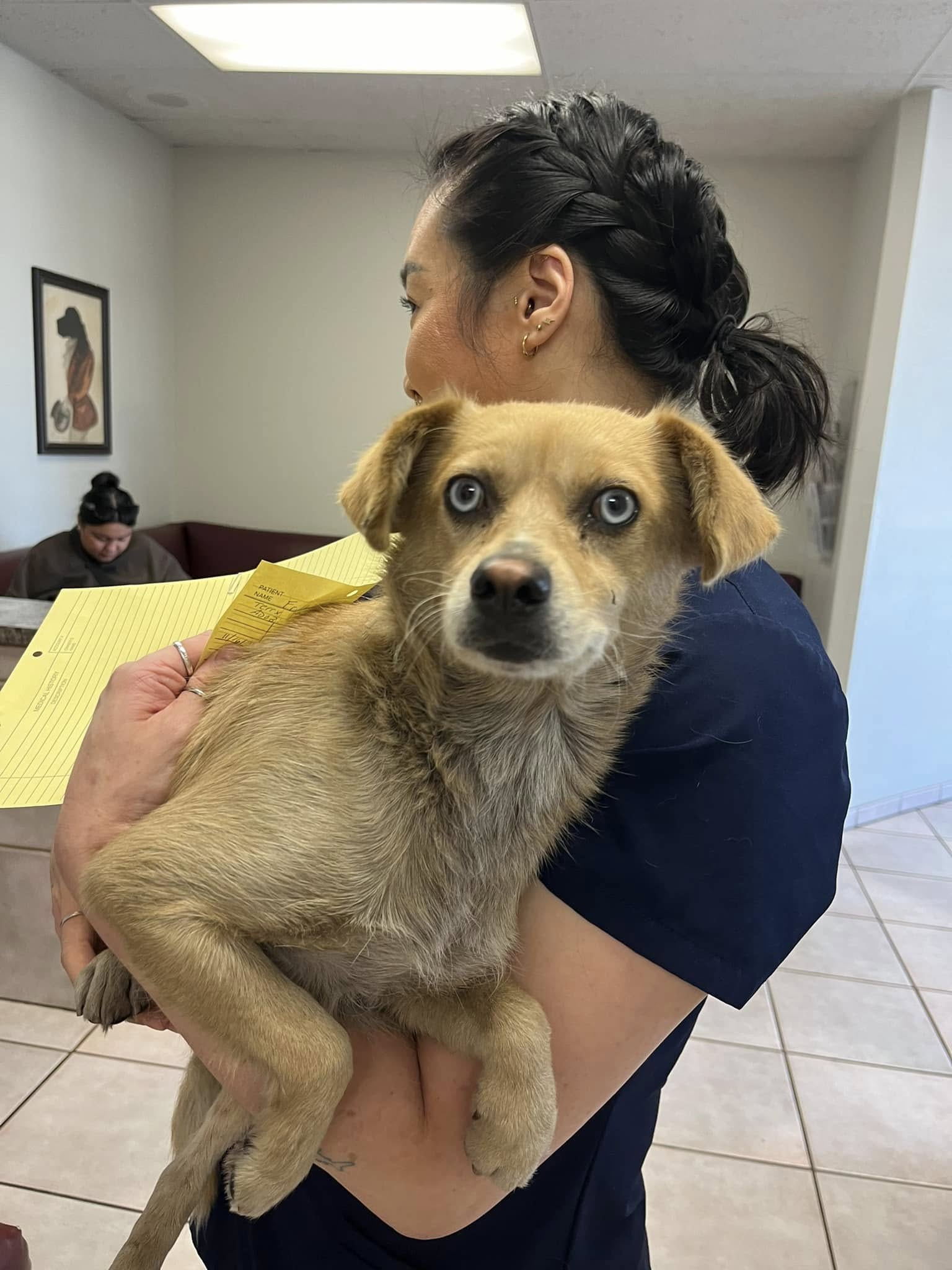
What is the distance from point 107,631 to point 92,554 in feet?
9.97

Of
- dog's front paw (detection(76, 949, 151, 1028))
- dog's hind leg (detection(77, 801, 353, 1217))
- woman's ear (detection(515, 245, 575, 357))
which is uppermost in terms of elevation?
woman's ear (detection(515, 245, 575, 357))

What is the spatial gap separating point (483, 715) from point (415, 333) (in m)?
0.57

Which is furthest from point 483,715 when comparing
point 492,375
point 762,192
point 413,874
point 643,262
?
point 762,192

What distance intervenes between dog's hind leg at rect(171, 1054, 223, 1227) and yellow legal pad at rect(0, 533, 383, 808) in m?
0.38

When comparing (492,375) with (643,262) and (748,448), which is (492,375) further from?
(748,448)

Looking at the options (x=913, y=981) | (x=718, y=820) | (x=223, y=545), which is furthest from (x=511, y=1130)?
(x=223, y=545)

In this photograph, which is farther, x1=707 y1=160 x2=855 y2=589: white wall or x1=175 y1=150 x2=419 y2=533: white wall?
x1=175 y1=150 x2=419 y2=533: white wall

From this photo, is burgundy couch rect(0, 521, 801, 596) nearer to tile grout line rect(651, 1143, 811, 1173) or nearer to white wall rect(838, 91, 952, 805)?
white wall rect(838, 91, 952, 805)

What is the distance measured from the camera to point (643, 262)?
1.07 meters

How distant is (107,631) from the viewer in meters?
1.26

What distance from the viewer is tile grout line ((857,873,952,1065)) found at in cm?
285

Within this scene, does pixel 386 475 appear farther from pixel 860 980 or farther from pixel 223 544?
pixel 223 544

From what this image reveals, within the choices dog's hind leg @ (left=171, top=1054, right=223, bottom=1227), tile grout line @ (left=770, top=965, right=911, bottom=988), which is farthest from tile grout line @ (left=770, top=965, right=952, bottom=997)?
dog's hind leg @ (left=171, top=1054, right=223, bottom=1227)

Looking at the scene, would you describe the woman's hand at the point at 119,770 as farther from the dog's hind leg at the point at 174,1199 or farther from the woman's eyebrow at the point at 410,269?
the woman's eyebrow at the point at 410,269
